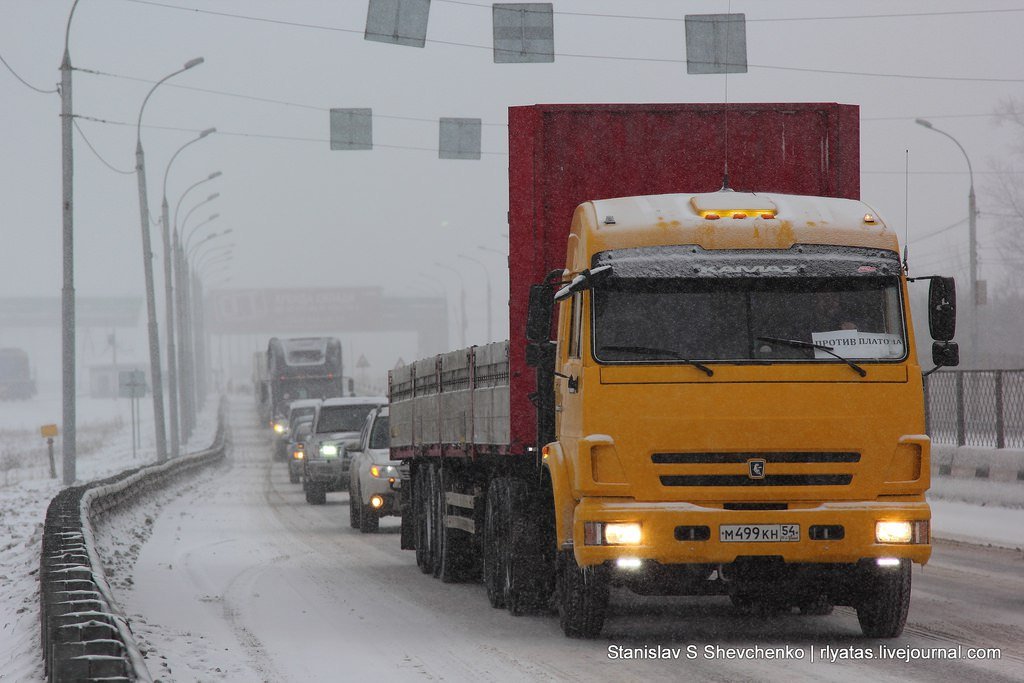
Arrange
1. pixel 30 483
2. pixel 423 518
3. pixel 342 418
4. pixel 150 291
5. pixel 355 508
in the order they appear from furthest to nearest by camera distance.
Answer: pixel 150 291 < pixel 30 483 < pixel 342 418 < pixel 355 508 < pixel 423 518

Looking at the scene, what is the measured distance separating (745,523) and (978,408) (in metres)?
14.0

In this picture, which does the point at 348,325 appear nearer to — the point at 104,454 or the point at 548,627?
the point at 104,454

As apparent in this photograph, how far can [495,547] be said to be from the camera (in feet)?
42.0

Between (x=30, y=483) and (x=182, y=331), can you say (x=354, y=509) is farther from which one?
(x=182, y=331)

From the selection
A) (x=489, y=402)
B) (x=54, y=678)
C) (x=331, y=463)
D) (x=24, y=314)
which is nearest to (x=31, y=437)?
(x=331, y=463)

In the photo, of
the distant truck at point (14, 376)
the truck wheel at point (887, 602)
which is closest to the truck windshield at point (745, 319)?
the truck wheel at point (887, 602)

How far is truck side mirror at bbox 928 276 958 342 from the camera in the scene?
9.98m

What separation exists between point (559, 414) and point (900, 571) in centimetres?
239

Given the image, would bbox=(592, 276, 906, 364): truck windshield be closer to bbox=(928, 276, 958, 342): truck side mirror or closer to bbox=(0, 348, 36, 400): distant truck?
bbox=(928, 276, 958, 342): truck side mirror

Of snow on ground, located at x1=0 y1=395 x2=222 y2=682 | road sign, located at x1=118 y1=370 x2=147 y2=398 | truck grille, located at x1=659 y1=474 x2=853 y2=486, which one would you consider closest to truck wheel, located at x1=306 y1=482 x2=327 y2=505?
snow on ground, located at x1=0 y1=395 x2=222 y2=682

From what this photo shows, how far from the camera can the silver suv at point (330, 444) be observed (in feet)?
101

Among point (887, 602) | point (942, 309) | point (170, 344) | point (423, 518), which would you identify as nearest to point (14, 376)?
point (170, 344)

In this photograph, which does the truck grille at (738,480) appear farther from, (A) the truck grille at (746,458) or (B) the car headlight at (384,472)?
(B) the car headlight at (384,472)

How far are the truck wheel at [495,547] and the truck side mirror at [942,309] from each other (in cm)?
379
